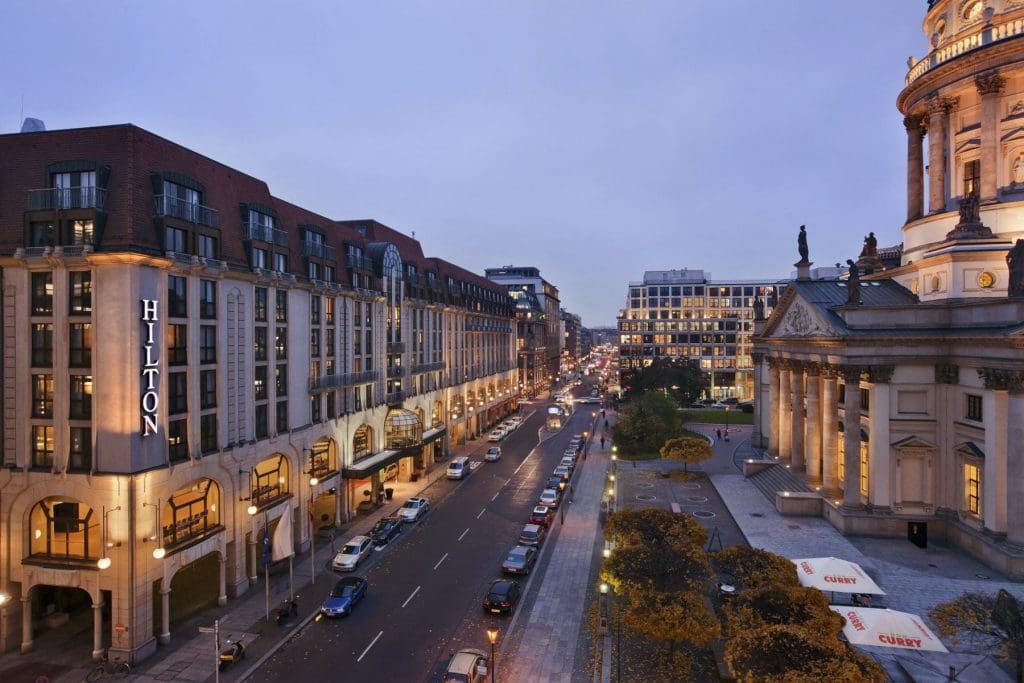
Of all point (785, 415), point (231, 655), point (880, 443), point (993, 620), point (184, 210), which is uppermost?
point (184, 210)

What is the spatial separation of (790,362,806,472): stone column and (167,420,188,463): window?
156 ft

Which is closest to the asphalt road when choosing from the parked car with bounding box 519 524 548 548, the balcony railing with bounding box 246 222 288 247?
the parked car with bounding box 519 524 548 548

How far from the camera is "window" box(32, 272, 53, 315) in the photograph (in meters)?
28.4

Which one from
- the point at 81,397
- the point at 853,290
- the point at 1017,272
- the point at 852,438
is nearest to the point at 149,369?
the point at 81,397

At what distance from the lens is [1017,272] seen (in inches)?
1401

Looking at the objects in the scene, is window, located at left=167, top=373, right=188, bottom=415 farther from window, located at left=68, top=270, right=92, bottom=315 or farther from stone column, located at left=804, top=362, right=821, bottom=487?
stone column, located at left=804, top=362, right=821, bottom=487

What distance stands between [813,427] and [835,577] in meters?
25.3

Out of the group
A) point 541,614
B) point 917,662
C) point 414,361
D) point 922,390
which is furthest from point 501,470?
point 917,662

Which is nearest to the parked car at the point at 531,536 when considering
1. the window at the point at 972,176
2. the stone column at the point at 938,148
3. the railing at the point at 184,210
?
the railing at the point at 184,210

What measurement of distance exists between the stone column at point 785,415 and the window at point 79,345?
54232 mm

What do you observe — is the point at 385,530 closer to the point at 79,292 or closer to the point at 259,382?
the point at 259,382

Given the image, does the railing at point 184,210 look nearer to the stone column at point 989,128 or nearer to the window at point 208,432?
the window at point 208,432

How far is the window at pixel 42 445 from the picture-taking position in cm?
2852

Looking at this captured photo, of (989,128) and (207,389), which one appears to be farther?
(989,128)
